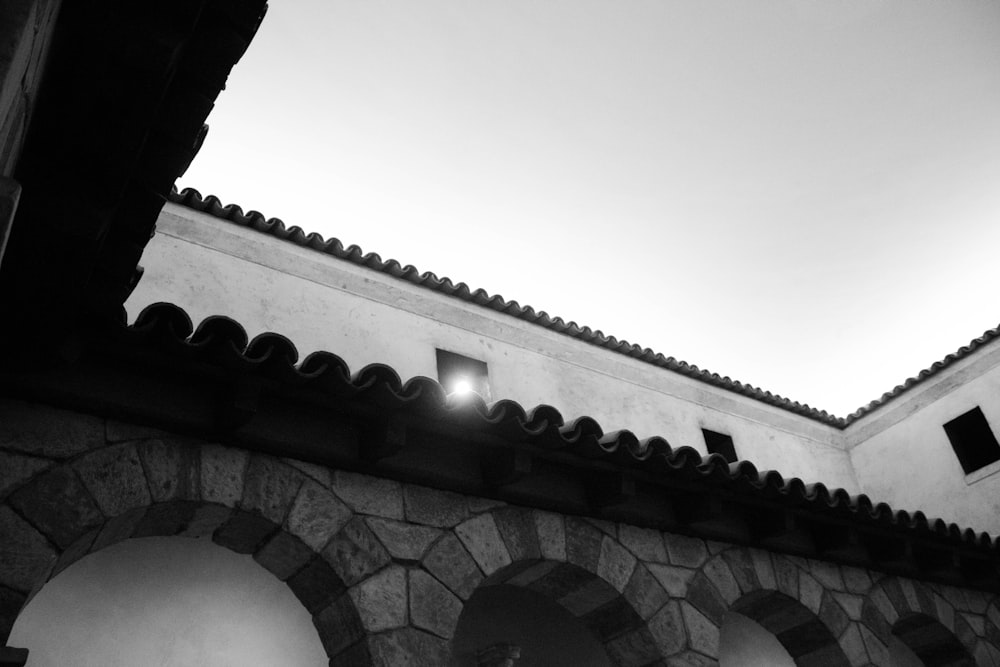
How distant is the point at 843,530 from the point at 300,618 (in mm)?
3646

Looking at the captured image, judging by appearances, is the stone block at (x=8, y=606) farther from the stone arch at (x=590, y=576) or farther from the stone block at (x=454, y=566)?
the stone arch at (x=590, y=576)

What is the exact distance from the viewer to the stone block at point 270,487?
3381mm

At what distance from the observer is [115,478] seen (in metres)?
3.10

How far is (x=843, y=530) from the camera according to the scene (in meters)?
5.29

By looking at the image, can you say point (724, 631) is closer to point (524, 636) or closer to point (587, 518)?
point (524, 636)

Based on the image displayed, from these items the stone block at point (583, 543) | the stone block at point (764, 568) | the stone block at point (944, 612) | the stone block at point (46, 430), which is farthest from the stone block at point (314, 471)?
the stone block at point (944, 612)

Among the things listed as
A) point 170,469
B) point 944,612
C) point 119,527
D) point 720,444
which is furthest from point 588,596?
point 720,444

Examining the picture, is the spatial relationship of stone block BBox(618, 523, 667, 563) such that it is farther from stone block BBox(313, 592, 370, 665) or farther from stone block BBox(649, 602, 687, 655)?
stone block BBox(313, 592, 370, 665)

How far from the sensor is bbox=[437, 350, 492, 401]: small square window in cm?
790

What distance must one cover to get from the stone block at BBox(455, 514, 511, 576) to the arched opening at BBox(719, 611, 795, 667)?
10.1 ft

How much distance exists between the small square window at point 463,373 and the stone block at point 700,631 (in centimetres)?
374

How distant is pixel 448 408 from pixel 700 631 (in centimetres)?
204

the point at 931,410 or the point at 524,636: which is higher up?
the point at 931,410

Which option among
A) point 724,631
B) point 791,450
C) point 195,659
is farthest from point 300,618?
point 791,450
